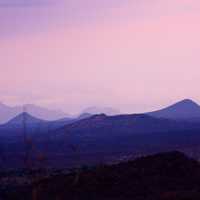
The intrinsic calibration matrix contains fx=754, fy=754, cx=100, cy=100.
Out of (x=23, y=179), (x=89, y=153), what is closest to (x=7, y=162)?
(x=89, y=153)

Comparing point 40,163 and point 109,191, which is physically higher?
point 40,163

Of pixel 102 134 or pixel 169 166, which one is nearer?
pixel 169 166

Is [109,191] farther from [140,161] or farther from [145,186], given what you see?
[140,161]

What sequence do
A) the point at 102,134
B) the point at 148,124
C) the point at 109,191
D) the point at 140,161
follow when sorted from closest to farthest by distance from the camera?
1. the point at 109,191
2. the point at 140,161
3. the point at 102,134
4. the point at 148,124

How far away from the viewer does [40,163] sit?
479 inches

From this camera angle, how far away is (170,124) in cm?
13088

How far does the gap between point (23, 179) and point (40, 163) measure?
67.5 ft

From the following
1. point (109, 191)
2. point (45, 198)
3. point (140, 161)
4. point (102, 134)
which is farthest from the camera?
point (102, 134)

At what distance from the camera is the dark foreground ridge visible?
2344 centimetres

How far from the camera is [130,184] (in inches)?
998

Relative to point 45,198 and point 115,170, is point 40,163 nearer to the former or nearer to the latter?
point 45,198

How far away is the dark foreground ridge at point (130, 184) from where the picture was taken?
2344 cm

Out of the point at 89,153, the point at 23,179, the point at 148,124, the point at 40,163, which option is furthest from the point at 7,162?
the point at 148,124

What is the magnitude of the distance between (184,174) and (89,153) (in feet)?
149
